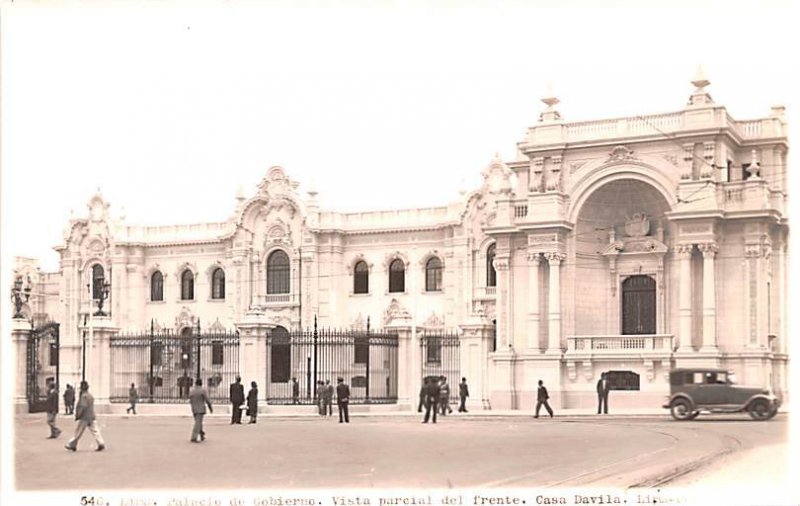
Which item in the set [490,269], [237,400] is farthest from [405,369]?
[490,269]

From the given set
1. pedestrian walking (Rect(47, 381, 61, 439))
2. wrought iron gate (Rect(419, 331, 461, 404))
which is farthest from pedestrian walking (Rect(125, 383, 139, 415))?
wrought iron gate (Rect(419, 331, 461, 404))

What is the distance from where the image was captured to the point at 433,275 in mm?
49281

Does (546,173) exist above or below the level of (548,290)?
above

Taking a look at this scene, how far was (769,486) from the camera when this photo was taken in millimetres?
16312

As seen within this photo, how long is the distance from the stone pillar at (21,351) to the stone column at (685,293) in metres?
17.7

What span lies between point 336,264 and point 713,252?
1957cm

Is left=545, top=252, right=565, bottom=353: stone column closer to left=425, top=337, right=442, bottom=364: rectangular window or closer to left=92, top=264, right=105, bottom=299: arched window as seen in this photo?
left=425, top=337, right=442, bottom=364: rectangular window

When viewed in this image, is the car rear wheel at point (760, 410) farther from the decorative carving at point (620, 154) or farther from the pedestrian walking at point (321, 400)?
the pedestrian walking at point (321, 400)

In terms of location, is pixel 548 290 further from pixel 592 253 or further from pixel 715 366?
pixel 715 366

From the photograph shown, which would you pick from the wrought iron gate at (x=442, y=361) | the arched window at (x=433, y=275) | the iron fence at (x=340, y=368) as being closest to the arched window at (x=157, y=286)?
the iron fence at (x=340, y=368)

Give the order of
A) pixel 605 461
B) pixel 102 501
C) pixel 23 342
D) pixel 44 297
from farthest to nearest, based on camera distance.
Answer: pixel 44 297 → pixel 23 342 → pixel 605 461 → pixel 102 501

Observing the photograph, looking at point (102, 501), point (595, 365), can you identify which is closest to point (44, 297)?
point (595, 365)

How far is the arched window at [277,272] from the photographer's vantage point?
51875mm

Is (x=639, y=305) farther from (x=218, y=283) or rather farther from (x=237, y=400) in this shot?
(x=218, y=283)
